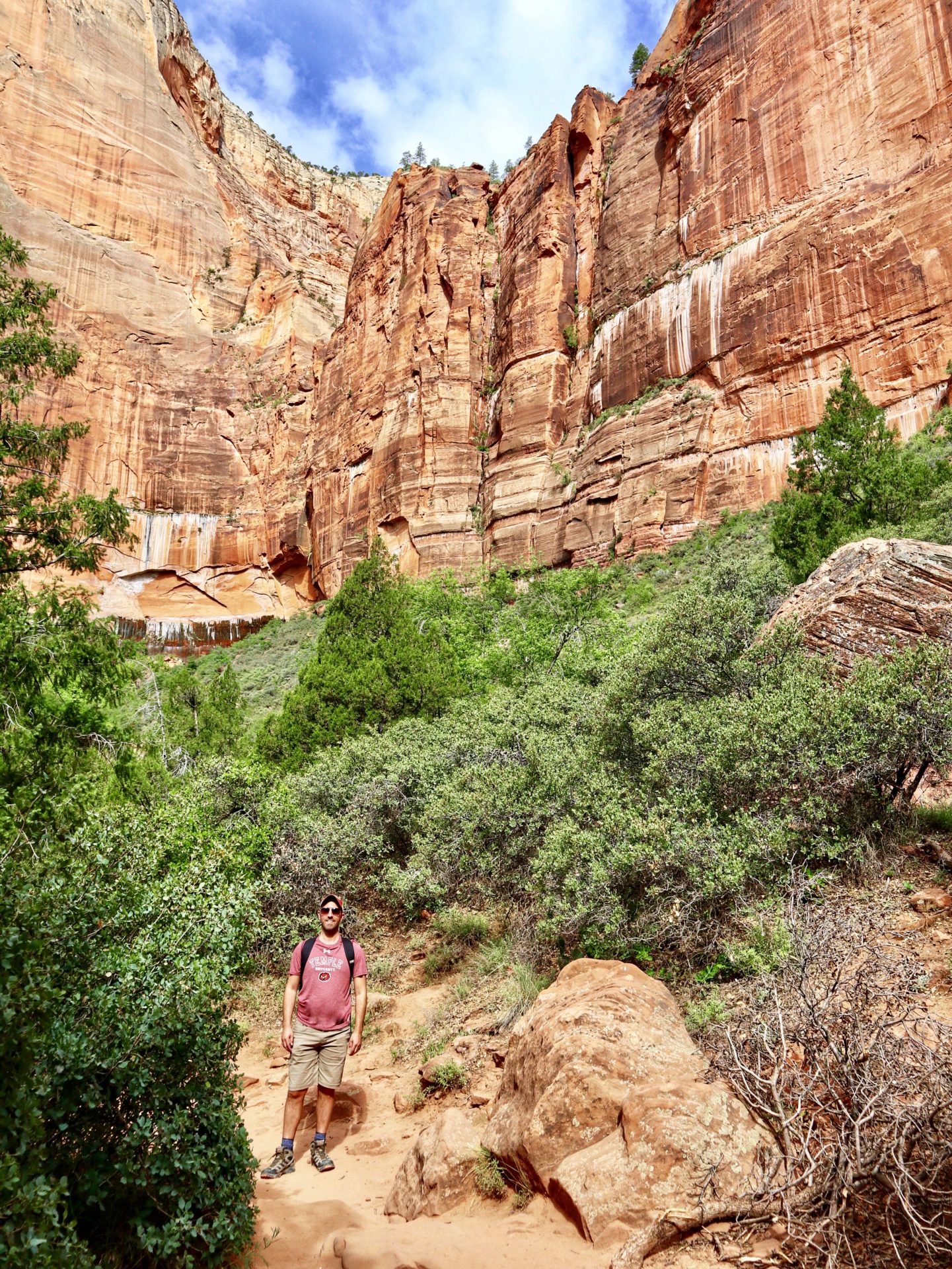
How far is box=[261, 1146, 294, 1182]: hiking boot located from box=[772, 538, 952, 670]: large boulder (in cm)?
579

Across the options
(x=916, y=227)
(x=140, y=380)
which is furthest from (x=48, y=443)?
(x=140, y=380)

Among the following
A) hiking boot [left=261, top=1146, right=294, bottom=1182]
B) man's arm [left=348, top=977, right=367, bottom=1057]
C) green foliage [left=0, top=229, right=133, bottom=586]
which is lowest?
hiking boot [left=261, top=1146, right=294, bottom=1182]

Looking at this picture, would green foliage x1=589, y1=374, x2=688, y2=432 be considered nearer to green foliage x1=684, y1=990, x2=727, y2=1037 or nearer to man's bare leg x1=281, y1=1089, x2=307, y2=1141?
green foliage x1=684, y1=990, x2=727, y2=1037

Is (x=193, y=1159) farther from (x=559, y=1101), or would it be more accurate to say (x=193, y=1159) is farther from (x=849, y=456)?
(x=849, y=456)

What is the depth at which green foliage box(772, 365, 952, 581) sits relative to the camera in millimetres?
12508

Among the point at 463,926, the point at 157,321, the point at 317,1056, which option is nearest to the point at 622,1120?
the point at 317,1056

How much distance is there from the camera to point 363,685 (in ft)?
38.1

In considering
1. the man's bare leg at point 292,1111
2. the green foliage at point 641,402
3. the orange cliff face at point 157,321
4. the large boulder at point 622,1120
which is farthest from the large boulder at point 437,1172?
the orange cliff face at point 157,321

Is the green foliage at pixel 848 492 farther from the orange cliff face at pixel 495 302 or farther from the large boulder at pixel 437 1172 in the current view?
the large boulder at pixel 437 1172

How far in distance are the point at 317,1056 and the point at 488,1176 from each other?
165 centimetres

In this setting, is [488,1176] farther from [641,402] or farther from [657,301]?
[657,301]

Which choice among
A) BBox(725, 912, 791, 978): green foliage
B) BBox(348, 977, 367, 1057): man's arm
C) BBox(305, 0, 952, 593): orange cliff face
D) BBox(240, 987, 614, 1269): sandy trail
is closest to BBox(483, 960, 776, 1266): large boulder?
BBox(240, 987, 614, 1269): sandy trail

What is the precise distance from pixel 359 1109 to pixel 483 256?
39.7 meters

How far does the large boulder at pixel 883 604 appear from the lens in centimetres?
634
